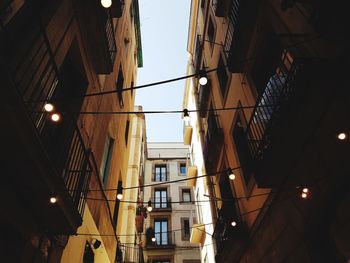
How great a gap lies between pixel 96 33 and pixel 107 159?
550 cm

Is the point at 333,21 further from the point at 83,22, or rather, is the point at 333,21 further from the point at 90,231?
the point at 90,231

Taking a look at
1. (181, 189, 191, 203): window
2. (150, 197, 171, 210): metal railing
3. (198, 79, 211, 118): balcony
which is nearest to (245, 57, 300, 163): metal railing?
(198, 79, 211, 118): balcony

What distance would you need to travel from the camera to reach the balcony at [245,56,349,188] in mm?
5426

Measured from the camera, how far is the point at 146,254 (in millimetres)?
27984

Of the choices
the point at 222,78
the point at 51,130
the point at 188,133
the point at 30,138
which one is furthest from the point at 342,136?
the point at 188,133

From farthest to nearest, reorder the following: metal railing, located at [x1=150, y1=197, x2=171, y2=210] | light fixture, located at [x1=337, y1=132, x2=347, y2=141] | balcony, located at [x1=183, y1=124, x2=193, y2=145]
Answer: metal railing, located at [x1=150, y1=197, x2=171, y2=210] < balcony, located at [x1=183, y1=124, x2=193, y2=145] < light fixture, located at [x1=337, y1=132, x2=347, y2=141]

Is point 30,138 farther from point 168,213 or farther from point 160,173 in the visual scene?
point 160,173

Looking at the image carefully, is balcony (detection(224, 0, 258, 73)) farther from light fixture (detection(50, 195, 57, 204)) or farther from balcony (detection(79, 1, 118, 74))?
light fixture (detection(50, 195, 57, 204))

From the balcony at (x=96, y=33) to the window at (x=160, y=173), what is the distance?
2649cm

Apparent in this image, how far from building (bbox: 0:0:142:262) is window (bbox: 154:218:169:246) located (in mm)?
18721

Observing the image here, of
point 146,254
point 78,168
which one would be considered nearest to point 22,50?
point 78,168

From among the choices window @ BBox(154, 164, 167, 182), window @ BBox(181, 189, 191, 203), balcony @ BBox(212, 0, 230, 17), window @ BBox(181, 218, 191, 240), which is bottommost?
window @ BBox(181, 218, 191, 240)

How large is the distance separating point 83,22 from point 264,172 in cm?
668

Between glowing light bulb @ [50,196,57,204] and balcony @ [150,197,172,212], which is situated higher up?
balcony @ [150,197,172,212]
